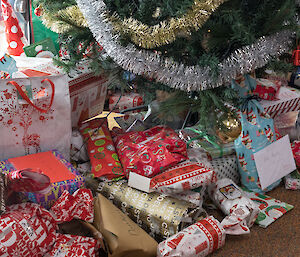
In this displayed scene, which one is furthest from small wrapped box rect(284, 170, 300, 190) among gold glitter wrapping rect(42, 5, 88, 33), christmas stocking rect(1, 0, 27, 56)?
christmas stocking rect(1, 0, 27, 56)

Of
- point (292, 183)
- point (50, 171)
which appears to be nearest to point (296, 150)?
point (292, 183)

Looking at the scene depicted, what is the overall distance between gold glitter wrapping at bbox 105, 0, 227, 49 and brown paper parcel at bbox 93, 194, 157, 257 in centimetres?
55

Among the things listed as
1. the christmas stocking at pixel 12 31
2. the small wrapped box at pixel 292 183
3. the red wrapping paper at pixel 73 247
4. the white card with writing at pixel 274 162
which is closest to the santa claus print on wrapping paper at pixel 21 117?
the red wrapping paper at pixel 73 247

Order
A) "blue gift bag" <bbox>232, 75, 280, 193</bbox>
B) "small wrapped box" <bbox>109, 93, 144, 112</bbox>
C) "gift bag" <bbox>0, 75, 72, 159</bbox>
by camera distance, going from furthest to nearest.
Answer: "small wrapped box" <bbox>109, 93, 144, 112</bbox> → "blue gift bag" <bbox>232, 75, 280, 193</bbox> → "gift bag" <bbox>0, 75, 72, 159</bbox>

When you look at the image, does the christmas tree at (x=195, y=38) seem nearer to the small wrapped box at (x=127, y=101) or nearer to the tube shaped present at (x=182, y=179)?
the tube shaped present at (x=182, y=179)

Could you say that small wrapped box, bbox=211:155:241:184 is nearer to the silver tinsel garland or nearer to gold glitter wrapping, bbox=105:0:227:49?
the silver tinsel garland

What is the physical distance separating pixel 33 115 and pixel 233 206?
806 millimetres

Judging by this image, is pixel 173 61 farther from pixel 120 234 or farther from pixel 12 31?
pixel 12 31

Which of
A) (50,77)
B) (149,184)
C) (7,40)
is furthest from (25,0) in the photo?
(149,184)

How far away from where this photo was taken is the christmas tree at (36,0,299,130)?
105 cm

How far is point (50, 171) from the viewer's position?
124 centimetres

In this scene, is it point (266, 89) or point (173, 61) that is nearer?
point (173, 61)

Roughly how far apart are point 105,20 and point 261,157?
0.84 m

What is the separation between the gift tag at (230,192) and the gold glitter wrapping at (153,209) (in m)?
0.17
